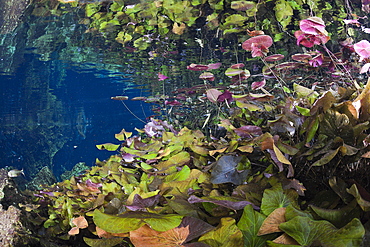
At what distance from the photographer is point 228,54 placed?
744cm

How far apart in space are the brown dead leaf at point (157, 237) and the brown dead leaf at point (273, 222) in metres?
0.20

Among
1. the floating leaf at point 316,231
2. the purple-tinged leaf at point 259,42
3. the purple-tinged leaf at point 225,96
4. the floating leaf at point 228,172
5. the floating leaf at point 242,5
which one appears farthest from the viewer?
the floating leaf at point 242,5

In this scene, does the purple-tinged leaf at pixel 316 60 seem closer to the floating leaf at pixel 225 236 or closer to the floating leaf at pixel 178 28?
the floating leaf at pixel 225 236

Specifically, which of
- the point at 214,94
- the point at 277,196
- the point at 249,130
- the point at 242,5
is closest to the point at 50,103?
the point at 242,5

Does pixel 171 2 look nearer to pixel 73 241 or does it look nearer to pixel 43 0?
pixel 43 0

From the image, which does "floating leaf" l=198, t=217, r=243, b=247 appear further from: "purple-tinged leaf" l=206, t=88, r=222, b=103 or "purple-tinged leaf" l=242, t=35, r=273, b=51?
"purple-tinged leaf" l=242, t=35, r=273, b=51

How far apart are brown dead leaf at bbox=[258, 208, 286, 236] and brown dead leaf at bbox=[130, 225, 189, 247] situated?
198mm

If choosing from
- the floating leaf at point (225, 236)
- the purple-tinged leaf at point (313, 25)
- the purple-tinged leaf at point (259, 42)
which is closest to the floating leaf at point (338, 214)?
the floating leaf at point (225, 236)

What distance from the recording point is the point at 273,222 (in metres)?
0.68

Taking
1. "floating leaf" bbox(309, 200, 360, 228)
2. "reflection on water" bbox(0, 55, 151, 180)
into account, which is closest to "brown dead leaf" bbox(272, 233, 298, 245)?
"floating leaf" bbox(309, 200, 360, 228)

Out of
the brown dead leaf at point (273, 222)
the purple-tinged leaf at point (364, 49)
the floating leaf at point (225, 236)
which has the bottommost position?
the floating leaf at point (225, 236)

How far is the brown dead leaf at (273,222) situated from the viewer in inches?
26.0

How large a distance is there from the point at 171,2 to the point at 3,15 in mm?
3546

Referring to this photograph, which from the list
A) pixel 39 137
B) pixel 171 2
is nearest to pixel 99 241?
pixel 171 2
